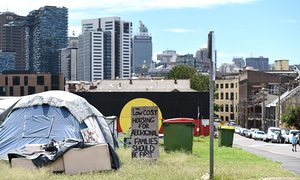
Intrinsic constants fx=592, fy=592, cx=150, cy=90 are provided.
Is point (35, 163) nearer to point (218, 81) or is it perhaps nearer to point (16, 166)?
point (16, 166)

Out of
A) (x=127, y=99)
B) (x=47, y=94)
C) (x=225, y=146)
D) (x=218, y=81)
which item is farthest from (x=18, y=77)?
(x=47, y=94)

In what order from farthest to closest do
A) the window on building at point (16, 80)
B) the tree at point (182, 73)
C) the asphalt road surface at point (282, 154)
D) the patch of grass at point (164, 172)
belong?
1. the window on building at point (16, 80)
2. the tree at point (182, 73)
3. the asphalt road surface at point (282, 154)
4. the patch of grass at point (164, 172)

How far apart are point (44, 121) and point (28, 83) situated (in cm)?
10819

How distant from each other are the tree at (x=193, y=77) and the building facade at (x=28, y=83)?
90.5ft

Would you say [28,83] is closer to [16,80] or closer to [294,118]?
[16,80]

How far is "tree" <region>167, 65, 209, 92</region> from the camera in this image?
10328 cm

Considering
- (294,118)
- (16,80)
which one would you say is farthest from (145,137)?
(16,80)

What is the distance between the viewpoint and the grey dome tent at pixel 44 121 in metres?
20.7

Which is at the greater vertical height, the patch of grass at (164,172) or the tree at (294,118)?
the patch of grass at (164,172)

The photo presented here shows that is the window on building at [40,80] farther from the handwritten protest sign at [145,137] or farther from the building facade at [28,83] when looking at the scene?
the handwritten protest sign at [145,137]

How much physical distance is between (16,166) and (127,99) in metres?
31.5

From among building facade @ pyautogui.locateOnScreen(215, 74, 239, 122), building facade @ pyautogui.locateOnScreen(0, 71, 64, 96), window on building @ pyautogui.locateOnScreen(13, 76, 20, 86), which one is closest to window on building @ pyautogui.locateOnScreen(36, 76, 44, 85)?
building facade @ pyautogui.locateOnScreen(0, 71, 64, 96)

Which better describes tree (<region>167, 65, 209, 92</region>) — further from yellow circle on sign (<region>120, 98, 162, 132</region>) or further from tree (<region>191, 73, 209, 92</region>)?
yellow circle on sign (<region>120, 98, 162, 132</region>)

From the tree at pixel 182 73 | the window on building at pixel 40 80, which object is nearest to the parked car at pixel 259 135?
the tree at pixel 182 73
